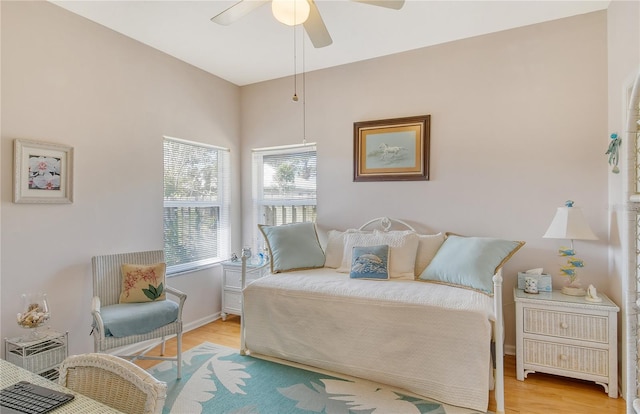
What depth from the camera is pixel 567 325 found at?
7.99 feet

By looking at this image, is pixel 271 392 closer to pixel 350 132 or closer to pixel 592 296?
pixel 592 296

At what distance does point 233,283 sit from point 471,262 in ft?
8.20

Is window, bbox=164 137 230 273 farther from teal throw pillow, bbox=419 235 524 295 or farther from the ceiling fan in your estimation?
teal throw pillow, bbox=419 235 524 295

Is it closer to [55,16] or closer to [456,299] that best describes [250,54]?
[55,16]

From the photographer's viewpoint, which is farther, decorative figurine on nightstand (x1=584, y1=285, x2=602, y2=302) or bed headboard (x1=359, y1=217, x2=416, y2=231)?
bed headboard (x1=359, y1=217, x2=416, y2=231)

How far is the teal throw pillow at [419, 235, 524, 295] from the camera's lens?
2.54 metres

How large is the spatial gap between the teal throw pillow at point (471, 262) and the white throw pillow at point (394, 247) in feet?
0.55

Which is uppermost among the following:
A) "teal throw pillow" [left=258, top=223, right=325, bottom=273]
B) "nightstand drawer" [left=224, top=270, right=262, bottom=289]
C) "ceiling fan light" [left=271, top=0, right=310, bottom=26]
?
"ceiling fan light" [left=271, top=0, right=310, bottom=26]

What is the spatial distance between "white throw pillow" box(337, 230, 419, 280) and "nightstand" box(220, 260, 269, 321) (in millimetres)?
999

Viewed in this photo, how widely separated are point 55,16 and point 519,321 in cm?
416

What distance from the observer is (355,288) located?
2.62m

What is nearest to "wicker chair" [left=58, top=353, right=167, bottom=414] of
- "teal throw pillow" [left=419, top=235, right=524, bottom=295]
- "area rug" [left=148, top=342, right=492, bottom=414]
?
"area rug" [left=148, top=342, right=492, bottom=414]

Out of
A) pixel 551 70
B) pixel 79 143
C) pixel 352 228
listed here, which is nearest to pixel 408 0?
pixel 551 70

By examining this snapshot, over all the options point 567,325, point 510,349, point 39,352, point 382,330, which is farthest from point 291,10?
point 510,349
